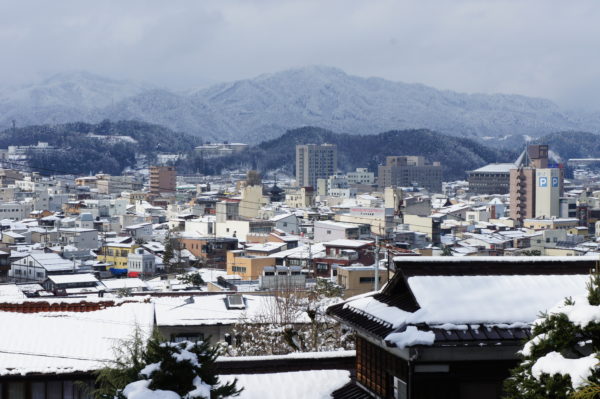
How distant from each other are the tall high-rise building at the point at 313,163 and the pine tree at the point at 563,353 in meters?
102

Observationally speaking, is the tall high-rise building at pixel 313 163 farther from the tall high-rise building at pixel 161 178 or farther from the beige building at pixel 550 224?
the beige building at pixel 550 224

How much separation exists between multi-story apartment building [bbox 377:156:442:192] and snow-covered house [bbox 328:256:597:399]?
296 feet

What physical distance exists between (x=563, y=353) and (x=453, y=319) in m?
0.82

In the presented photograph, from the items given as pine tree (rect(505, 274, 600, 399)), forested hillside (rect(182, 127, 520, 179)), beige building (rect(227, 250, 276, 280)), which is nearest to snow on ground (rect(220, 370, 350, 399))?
pine tree (rect(505, 274, 600, 399))

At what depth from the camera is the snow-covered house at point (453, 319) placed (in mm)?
3367

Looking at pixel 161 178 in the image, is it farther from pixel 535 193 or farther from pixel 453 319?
pixel 453 319

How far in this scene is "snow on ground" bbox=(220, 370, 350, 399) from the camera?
160 inches

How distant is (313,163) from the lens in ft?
349

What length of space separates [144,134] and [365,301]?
147m

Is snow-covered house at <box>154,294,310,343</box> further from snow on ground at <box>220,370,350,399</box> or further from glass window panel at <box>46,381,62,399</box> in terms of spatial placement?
snow on ground at <box>220,370,350,399</box>

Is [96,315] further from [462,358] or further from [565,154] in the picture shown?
[565,154]

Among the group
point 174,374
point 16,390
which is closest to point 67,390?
point 16,390

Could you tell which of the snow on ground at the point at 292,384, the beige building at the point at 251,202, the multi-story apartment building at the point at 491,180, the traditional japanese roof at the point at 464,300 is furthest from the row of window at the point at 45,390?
the multi-story apartment building at the point at 491,180

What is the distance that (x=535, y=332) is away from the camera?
2.65m
